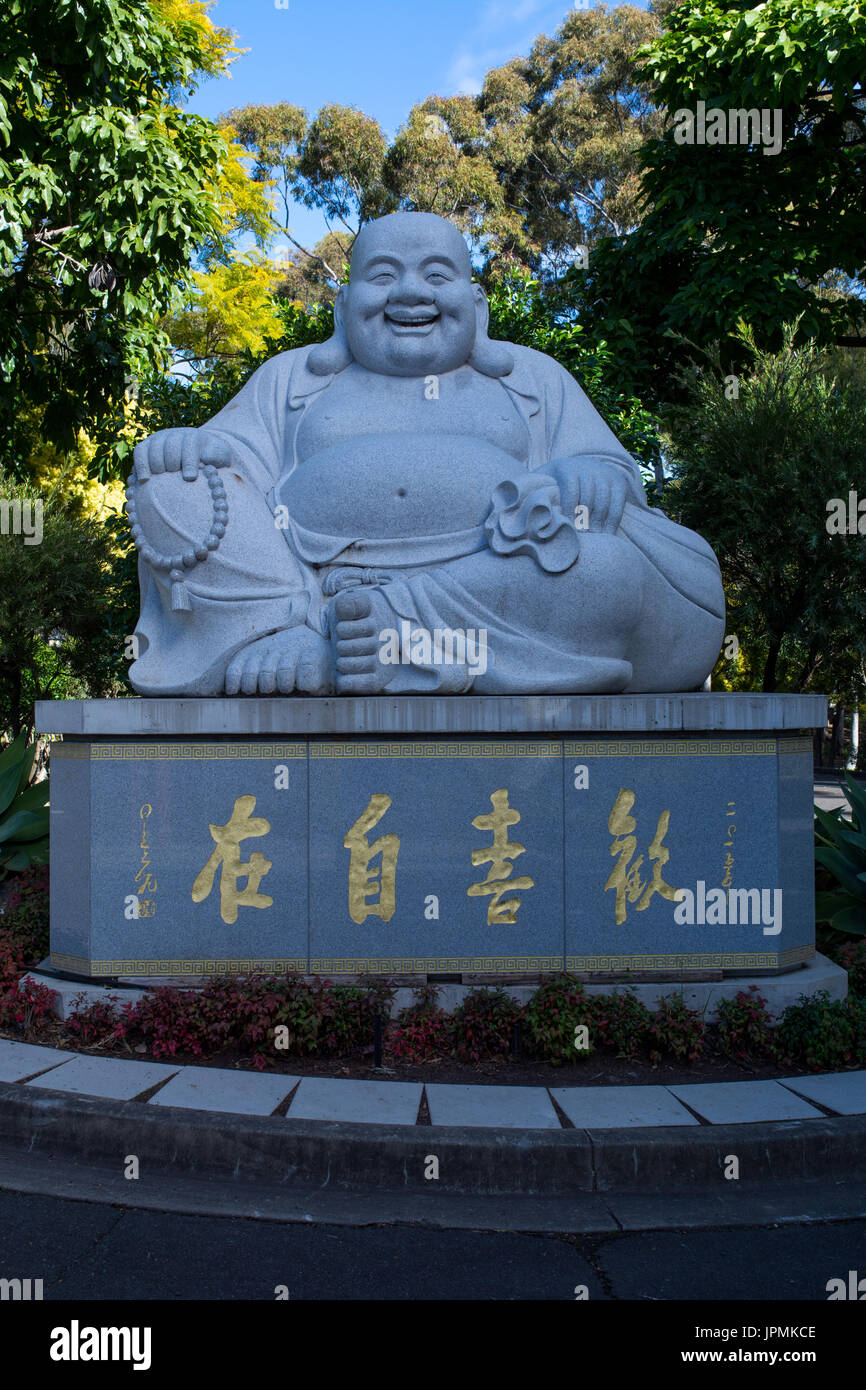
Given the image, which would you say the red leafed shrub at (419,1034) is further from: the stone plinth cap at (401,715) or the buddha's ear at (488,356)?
the buddha's ear at (488,356)

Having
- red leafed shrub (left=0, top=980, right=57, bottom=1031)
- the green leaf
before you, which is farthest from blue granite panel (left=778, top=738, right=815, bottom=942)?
the green leaf

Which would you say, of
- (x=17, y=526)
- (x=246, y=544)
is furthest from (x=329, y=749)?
(x=17, y=526)

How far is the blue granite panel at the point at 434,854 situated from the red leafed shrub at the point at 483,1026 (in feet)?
0.94

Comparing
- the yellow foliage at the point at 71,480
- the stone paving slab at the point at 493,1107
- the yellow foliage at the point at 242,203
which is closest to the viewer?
the stone paving slab at the point at 493,1107

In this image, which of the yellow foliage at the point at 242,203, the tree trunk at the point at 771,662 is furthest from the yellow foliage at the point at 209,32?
the tree trunk at the point at 771,662

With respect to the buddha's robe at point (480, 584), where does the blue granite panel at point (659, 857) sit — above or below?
below

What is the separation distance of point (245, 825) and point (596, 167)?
25.0 meters

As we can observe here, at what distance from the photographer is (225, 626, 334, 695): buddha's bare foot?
4637mm

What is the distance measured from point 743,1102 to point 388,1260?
1.44 metres

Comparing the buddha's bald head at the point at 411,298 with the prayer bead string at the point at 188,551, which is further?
the buddha's bald head at the point at 411,298

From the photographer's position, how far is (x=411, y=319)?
17.8ft

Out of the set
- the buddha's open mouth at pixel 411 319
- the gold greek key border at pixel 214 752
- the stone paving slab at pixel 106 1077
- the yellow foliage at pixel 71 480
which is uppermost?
the yellow foliage at pixel 71 480

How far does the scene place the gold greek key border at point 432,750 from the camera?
4.45 metres

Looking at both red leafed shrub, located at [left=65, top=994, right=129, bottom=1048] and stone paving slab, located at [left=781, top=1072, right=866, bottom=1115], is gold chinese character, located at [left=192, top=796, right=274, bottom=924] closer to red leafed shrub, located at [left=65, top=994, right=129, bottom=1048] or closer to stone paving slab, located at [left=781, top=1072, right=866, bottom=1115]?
red leafed shrub, located at [left=65, top=994, right=129, bottom=1048]
